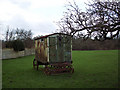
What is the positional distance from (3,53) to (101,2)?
18817mm

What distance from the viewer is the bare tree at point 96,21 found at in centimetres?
635

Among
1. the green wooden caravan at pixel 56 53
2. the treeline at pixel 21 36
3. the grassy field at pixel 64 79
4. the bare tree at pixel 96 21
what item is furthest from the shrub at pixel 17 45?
the bare tree at pixel 96 21

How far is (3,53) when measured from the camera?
72.3ft

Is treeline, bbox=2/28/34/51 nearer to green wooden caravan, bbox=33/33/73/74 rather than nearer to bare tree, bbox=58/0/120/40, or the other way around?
green wooden caravan, bbox=33/33/73/74

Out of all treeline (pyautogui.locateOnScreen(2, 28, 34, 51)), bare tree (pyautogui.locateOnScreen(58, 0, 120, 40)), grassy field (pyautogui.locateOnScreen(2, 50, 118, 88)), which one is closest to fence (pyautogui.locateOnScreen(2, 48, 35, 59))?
treeline (pyautogui.locateOnScreen(2, 28, 34, 51))

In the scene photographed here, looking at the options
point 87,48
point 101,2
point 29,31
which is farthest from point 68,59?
point 87,48

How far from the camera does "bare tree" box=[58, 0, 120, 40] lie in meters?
6.35

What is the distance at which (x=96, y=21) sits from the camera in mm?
6875

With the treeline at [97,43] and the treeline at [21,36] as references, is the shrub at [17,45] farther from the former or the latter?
the treeline at [97,43]

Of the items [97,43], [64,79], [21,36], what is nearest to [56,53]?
[64,79]

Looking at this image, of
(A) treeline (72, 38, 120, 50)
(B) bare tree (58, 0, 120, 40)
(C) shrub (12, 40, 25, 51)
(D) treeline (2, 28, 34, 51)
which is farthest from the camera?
(D) treeline (2, 28, 34, 51)

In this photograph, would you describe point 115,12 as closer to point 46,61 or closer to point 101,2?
point 101,2

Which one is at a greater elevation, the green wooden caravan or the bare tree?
the bare tree

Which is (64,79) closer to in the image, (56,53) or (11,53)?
(56,53)
